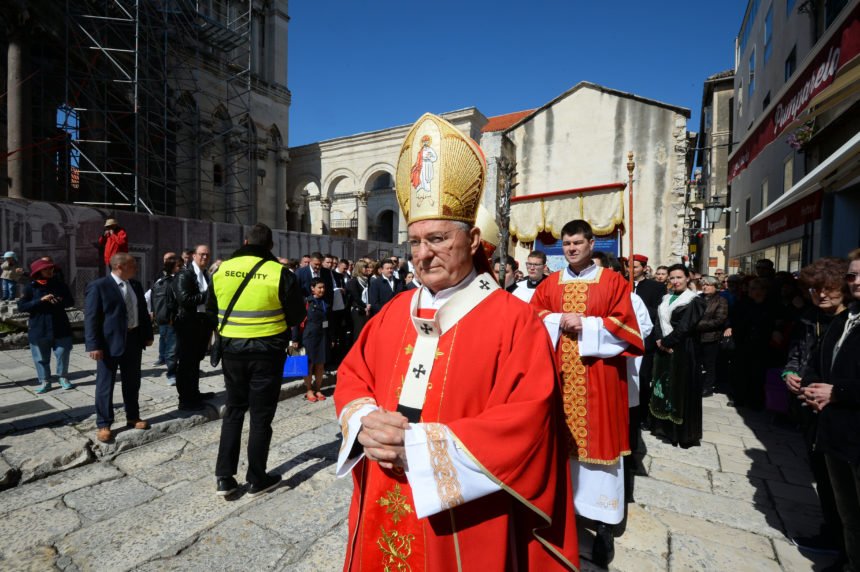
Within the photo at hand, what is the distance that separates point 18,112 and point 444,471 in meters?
14.5

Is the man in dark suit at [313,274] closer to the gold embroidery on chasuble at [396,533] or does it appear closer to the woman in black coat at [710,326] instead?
the woman in black coat at [710,326]

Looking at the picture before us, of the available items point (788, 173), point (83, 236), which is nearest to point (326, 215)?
point (83, 236)

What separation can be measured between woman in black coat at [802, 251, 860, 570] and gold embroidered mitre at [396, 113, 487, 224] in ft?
7.07

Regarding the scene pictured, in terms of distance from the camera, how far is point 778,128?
482cm

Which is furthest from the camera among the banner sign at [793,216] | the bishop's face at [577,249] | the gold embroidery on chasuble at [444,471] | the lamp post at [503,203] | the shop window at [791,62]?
the lamp post at [503,203]

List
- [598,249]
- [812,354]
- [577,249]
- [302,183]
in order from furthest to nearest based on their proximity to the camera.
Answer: [302,183] → [598,249] → [577,249] → [812,354]

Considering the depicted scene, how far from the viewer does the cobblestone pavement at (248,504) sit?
260 cm

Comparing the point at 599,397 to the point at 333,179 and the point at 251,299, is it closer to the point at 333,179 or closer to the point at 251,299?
→ the point at 251,299

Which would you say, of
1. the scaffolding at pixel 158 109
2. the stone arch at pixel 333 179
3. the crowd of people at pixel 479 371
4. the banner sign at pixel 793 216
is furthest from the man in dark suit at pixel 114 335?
the stone arch at pixel 333 179

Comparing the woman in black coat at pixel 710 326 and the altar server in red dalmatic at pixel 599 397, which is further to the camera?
the woman in black coat at pixel 710 326

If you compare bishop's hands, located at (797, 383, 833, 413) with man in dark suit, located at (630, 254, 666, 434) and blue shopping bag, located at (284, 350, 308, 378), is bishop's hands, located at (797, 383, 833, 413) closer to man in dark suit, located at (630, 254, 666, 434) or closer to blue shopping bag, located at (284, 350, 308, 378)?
man in dark suit, located at (630, 254, 666, 434)

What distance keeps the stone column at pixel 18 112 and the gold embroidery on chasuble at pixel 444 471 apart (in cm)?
1372

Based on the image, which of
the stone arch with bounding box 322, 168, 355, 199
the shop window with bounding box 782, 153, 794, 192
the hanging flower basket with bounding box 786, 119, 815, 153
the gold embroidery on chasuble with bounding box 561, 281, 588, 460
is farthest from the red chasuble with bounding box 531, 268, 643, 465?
the stone arch with bounding box 322, 168, 355, 199

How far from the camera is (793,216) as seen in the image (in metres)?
6.23
